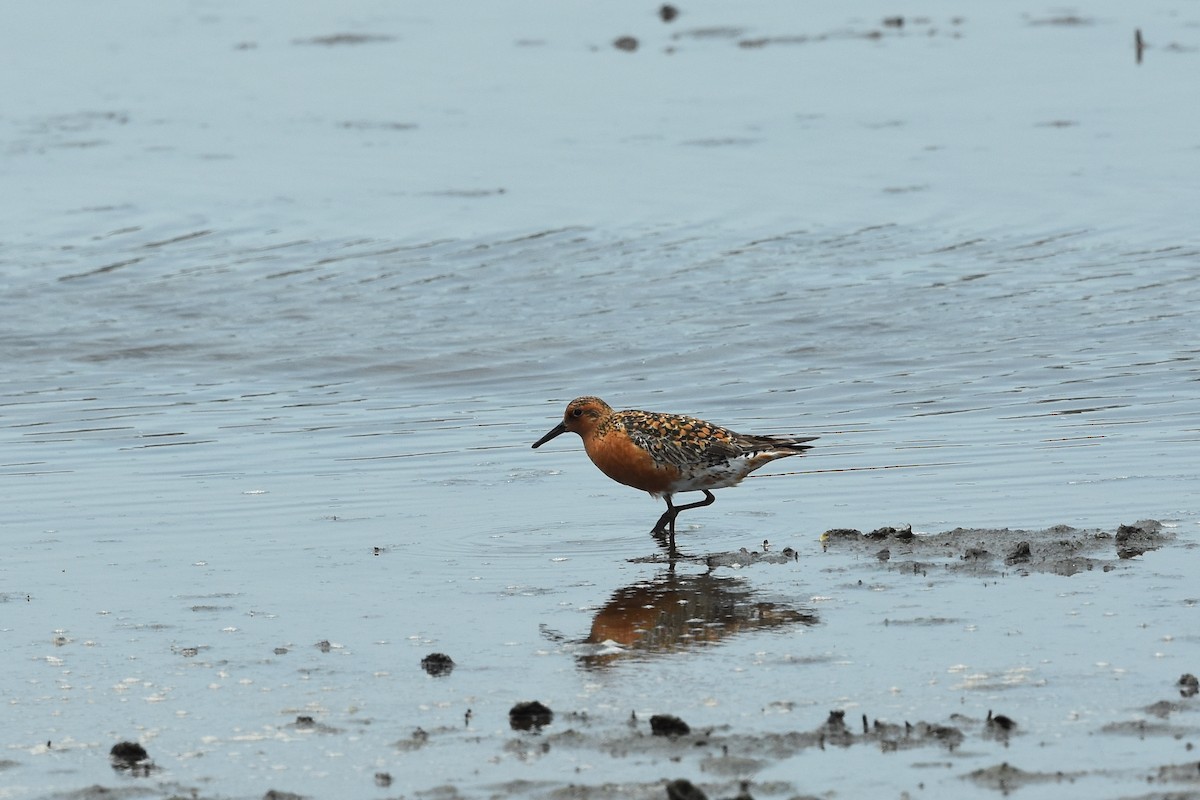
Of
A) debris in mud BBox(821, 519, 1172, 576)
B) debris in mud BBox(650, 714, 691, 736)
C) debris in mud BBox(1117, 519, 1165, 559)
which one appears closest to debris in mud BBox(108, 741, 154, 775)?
debris in mud BBox(650, 714, 691, 736)

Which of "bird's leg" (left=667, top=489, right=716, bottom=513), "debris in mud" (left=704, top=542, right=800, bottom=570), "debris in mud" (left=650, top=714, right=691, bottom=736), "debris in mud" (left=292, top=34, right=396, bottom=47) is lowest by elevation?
"bird's leg" (left=667, top=489, right=716, bottom=513)

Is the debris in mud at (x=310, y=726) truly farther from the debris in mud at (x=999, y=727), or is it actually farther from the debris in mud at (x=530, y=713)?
the debris in mud at (x=999, y=727)

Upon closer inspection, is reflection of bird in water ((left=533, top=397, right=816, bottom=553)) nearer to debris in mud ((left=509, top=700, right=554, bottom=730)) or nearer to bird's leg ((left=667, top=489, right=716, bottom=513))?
bird's leg ((left=667, top=489, right=716, bottom=513))

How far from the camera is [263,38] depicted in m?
40.0

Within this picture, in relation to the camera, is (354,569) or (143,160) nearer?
(354,569)

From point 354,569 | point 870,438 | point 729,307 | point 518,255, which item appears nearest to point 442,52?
point 518,255

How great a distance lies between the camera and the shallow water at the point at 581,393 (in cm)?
769

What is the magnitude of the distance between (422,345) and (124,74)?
18846mm

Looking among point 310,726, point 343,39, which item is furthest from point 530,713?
point 343,39

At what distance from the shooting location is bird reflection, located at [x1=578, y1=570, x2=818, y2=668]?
8.85 m

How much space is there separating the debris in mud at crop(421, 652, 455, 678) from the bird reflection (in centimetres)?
58

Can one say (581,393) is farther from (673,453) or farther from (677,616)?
(677,616)

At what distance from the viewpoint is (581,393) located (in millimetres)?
16625

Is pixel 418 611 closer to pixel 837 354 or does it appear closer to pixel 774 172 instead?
pixel 837 354
